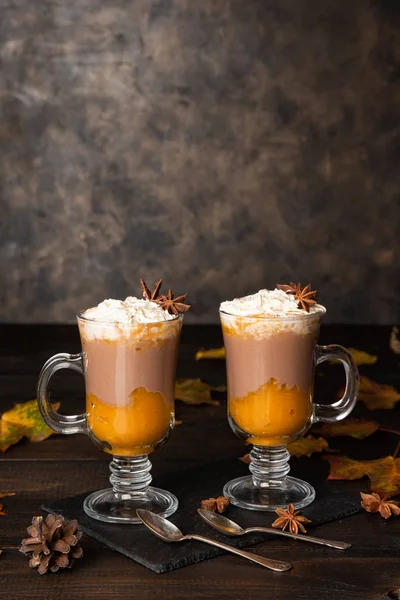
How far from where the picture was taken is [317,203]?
3578 millimetres

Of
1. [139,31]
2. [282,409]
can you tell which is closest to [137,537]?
[282,409]

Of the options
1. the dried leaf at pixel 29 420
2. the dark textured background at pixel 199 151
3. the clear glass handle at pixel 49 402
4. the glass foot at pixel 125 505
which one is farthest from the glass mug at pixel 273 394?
the dark textured background at pixel 199 151

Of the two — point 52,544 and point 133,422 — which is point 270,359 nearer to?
point 133,422

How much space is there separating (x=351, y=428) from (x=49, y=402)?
2.38ft

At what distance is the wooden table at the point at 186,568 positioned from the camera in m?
1.17

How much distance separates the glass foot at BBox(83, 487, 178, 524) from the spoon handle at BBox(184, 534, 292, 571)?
0.44ft

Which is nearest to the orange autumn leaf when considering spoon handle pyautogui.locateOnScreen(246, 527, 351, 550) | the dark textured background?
spoon handle pyautogui.locateOnScreen(246, 527, 351, 550)

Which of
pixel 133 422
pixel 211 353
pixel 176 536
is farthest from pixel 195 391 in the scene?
pixel 176 536

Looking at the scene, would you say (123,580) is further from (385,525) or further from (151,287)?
(151,287)

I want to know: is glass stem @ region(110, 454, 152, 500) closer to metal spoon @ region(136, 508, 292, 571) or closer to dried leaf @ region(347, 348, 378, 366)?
metal spoon @ region(136, 508, 292, 571)

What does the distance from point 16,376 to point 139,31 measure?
1674mm

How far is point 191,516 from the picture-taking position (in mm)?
1435

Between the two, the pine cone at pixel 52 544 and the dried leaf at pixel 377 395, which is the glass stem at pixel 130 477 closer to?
the pine cone at pixel 52 544

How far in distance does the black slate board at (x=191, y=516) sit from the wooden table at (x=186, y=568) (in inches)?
0.7
